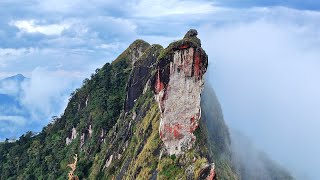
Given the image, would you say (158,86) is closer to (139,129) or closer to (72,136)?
(139,129)

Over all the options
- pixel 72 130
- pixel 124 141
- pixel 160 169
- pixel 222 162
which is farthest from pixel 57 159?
pixel 160 169

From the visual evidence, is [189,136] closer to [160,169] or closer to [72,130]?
[160,169]

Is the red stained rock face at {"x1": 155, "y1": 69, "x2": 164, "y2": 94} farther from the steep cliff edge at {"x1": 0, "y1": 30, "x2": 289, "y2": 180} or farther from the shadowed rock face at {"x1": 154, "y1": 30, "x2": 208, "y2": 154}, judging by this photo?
the steep cliff edge at {"x1": 0, "y1": 30, "x2": 289, "y2": 180}

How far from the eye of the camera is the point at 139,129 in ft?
275

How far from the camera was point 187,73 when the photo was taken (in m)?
63.1

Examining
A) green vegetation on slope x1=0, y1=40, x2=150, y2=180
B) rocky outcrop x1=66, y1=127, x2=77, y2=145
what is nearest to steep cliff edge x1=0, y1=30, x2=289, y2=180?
green vegetation on slope x1=0, y1=40, x2=150, y2=180

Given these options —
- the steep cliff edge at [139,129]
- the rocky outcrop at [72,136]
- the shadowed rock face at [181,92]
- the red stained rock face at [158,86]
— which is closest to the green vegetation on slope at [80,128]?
the steep cliff edge at [139,129]

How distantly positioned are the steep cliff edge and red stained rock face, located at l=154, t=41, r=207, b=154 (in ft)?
0.37

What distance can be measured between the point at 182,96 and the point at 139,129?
2250cm

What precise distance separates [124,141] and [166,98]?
29072mm

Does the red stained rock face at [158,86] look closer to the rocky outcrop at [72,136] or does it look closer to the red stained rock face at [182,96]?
the red stained rock face at [182,96]

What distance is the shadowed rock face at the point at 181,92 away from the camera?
62.3 metres

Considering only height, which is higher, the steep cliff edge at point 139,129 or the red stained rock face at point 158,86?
the red stained rock face at point 158,86

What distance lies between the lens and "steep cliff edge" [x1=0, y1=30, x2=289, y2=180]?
62.6 metres
